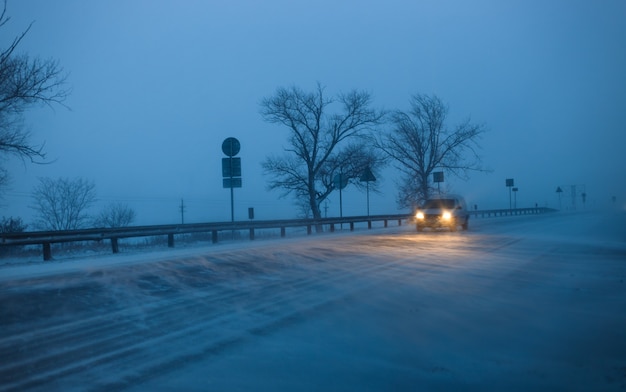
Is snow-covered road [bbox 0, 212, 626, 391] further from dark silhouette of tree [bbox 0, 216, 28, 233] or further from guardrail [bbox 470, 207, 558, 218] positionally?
guardrail [bbox 470, 207, 558, 218]

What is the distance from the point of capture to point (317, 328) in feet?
24.7

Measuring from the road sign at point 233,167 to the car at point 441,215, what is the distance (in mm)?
13017

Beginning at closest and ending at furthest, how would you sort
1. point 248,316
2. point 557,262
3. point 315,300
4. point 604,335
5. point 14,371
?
1. point 14,371
2. point 604,335
3. point 248,316
4. point 315,300
5. point 557,262

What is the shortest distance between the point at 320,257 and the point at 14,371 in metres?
11.6

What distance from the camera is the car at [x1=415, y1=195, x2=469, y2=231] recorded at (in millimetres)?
33062

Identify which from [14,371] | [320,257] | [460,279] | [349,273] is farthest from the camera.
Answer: [320,257]

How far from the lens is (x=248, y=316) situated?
8.26 m

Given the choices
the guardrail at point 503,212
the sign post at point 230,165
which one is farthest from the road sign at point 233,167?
the guardrail at point 503,212

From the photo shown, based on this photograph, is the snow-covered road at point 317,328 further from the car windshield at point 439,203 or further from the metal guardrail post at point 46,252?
the car windshield at point 439,203

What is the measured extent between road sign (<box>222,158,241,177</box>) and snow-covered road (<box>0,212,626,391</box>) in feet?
34.0

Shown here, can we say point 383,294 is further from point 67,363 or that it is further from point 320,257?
point 320,257

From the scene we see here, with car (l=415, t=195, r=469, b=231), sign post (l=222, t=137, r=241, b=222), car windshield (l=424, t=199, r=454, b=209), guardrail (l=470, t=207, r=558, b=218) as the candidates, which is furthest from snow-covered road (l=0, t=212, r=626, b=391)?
guardrail (l=470, t=207, r=558, b=218)

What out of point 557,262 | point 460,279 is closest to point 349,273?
point 460,279

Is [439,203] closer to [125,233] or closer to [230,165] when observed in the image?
[230,165]
